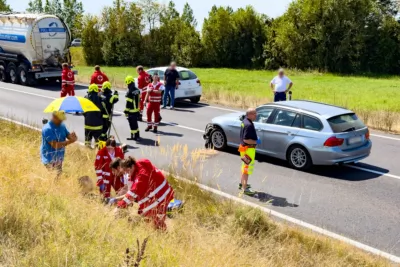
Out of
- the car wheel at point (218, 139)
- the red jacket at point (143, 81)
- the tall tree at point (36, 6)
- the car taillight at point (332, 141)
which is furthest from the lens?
the tall tree at point (36, 6)

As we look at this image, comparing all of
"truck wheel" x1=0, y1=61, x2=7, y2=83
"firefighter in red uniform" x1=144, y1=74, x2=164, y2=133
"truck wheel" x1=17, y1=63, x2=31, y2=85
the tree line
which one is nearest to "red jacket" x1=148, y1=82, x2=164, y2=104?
"firefighter in red uniform" x1=144, y1=74, x2=164, y2=133

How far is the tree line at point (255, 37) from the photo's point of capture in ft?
138

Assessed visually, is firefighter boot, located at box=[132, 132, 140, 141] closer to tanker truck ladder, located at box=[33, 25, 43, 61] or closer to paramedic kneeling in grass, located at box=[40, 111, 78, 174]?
paramedic kneeling in grass, located at box=[40, 111, 78, 174]

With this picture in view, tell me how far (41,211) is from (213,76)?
1357 inches

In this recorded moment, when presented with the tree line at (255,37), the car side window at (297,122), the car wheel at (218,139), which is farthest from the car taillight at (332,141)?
the tree line at (255,37)

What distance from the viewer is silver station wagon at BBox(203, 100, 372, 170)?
10.5 meters

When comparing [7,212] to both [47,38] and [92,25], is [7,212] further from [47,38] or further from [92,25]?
[92,25]

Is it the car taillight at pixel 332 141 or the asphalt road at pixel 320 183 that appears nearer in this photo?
the asphalt road at pixel 320 183

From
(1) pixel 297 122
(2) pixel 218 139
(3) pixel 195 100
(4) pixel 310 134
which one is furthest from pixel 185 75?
(4) pixel 310 134

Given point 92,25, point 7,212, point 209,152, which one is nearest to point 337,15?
point 92,25

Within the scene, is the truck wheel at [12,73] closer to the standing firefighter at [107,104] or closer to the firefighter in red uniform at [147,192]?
the standing firefighter at [107,104]

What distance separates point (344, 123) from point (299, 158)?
1.22 m

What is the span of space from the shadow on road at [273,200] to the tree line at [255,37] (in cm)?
3511

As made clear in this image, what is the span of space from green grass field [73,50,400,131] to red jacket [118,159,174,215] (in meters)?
10.9
